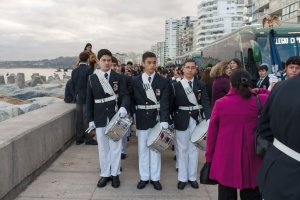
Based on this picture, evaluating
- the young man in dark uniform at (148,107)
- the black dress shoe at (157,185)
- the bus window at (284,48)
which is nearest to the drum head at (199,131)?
the young man in dark uniform at (148,107)

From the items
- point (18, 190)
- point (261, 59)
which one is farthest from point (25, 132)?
point (261, 59)

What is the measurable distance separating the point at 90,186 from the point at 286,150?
3.62m

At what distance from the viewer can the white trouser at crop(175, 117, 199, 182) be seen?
5.54 meters

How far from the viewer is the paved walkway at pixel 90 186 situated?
5.14 m

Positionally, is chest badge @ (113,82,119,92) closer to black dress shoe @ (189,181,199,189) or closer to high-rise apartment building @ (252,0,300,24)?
black dress shoe @ (189,181,199,189)

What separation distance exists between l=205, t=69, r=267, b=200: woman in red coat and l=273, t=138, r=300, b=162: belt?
983 mm

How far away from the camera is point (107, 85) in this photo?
5652 millimetres

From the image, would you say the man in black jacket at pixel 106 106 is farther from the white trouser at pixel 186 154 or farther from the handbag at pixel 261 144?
the handbag at pixel 261 144

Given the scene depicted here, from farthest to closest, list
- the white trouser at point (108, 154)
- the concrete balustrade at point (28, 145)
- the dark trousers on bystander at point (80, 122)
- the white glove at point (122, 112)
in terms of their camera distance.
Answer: the dark trousers on bystander at point (80, 122) → the white trouser at point (108, 154) → the white glove at point (122, 112) → the concrete balustrade at point (28, 145)

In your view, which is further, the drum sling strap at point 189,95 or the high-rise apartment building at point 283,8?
the high-rise apartment building at point 283,8

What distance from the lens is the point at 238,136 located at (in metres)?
3.61

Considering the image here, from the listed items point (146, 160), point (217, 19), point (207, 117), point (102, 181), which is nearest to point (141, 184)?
point (146, 160)

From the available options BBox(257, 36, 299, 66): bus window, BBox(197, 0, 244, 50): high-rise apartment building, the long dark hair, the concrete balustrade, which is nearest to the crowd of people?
the long dark hair

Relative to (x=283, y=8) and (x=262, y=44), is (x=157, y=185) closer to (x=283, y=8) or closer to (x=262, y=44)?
(x=262, y=44)
